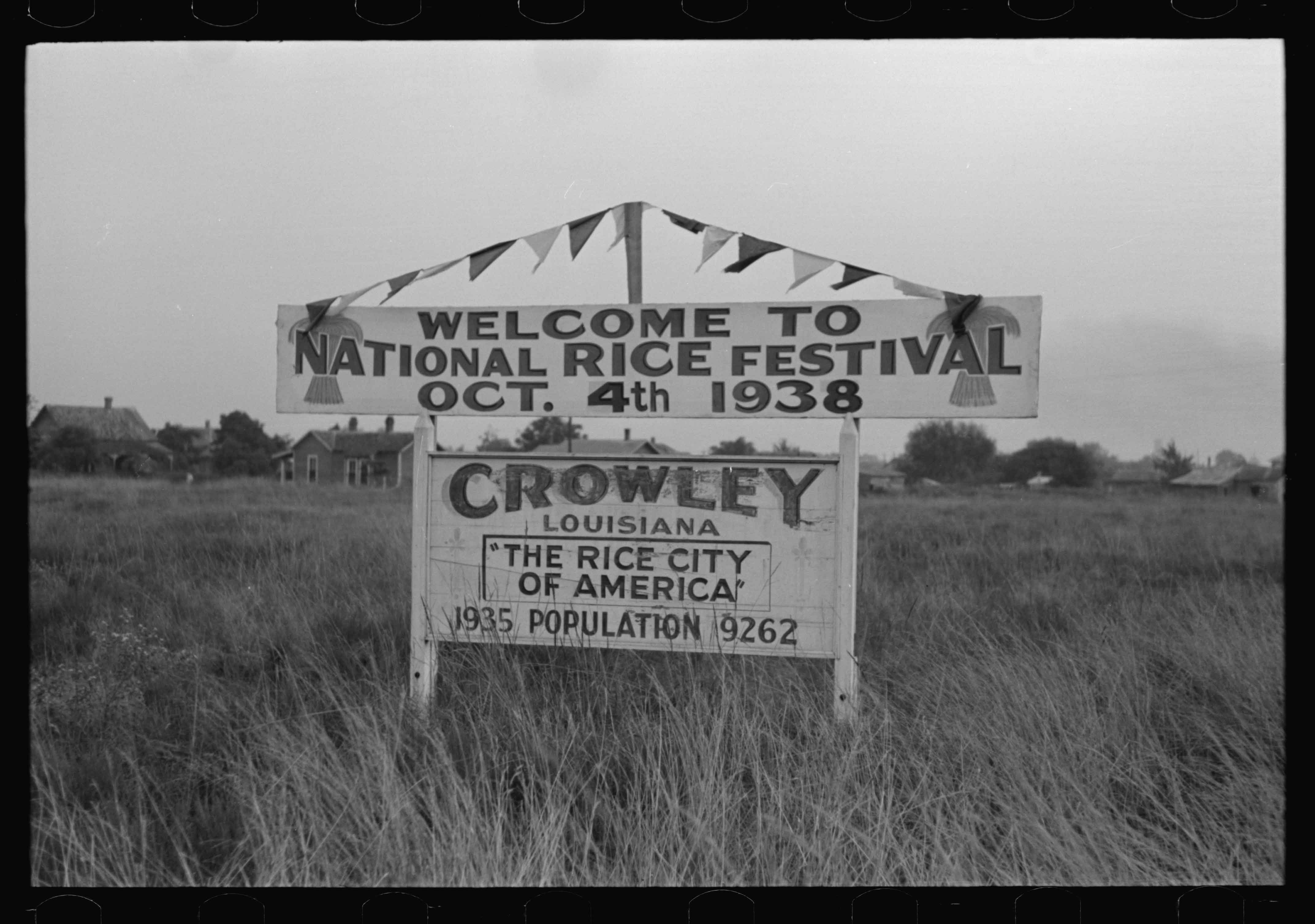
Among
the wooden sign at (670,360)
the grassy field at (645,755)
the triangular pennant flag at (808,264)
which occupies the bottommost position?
the grassy field at (645,755)

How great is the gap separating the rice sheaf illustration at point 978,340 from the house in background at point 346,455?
33512mm

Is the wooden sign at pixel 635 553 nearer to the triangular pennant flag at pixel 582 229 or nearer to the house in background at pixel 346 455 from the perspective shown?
the triangular pennant flag at pixel 582 229

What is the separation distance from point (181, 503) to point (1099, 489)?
23947 millimetres

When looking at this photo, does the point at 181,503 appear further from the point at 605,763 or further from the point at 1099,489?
the point at 1099,489

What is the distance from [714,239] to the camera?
365cm

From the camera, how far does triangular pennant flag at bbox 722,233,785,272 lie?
142 inches

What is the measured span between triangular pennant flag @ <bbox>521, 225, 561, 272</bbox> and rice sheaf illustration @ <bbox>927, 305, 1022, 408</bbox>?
69.4 inches

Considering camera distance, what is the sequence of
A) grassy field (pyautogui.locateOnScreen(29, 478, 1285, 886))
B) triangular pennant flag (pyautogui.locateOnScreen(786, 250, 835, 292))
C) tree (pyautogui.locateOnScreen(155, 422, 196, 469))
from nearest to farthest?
grassy field (pyautogui.locateOnScreen(29, 478, 1285, 886))
triangular pennant flag (pyautogui.locateOnScreen(786, 250, 835, 292))
tree (pyautogui.locateOnScreen(155, 422, 196, 469))

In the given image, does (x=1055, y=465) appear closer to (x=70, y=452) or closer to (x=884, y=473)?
(x=884, y=473)

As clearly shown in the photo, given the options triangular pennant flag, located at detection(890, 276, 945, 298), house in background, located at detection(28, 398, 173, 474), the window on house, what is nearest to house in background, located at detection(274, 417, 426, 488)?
the window on house

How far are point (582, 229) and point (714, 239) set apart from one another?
613 millimetres

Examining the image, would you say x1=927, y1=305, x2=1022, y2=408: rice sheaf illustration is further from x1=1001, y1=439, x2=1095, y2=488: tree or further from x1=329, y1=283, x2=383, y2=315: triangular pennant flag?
x1=1001, y1=439, x2=1095, y2=488: tree

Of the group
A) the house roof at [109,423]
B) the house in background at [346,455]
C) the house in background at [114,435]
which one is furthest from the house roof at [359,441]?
the house roof at [109,423]

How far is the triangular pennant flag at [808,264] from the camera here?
360 cm
